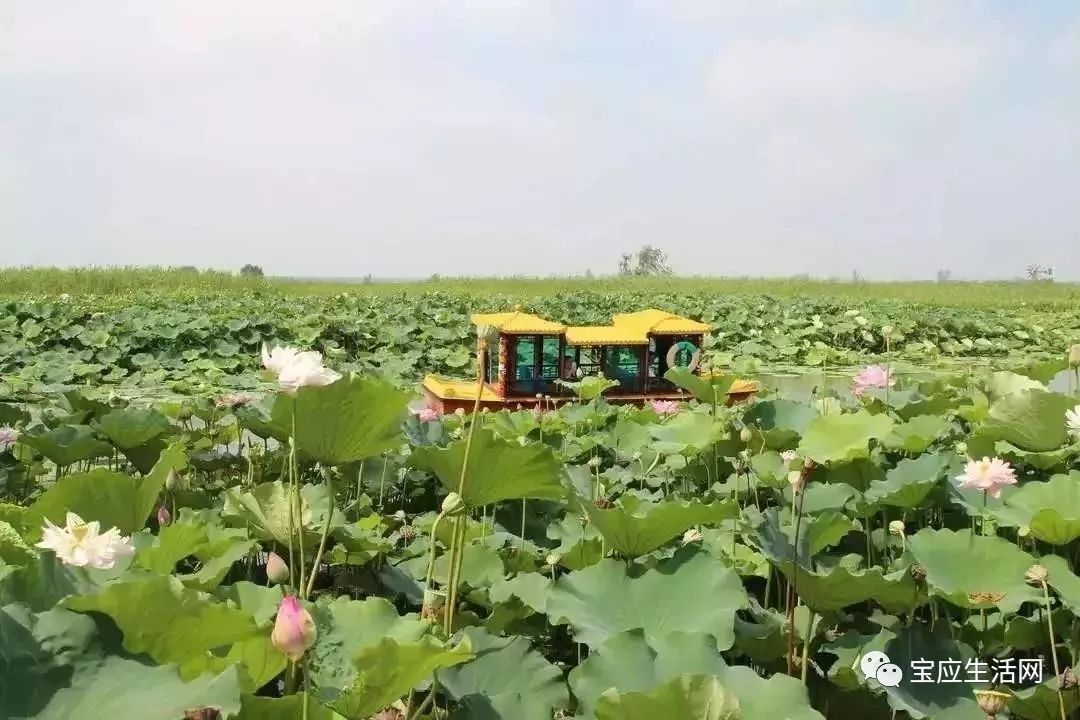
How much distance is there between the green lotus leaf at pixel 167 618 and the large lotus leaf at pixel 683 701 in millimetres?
371

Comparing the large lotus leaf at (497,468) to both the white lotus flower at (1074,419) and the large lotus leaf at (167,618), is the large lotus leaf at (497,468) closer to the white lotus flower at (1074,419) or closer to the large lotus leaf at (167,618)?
the large lotus leaf at (167,618)

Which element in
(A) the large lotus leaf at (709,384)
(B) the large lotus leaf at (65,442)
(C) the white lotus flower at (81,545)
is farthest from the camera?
(A) the large lotus leaf at (709,384)

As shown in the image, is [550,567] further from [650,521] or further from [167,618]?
[167,618]

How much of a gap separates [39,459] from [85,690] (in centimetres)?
211

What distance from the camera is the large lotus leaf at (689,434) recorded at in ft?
6.89

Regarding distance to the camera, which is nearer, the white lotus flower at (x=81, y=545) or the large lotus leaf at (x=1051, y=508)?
the white lotus flower at (x=81, y=545)

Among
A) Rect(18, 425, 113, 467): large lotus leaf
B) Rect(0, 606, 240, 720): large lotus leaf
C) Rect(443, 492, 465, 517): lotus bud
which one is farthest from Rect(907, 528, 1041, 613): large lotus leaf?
Rect(18, 425, 113, 467): large lotus leaf

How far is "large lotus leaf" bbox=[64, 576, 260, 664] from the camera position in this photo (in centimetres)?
79

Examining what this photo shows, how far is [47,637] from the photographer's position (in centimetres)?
78

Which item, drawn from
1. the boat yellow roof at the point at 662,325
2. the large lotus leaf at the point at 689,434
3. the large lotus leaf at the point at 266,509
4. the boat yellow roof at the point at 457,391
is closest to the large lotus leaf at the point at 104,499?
the large lotus leaf at the point at 266,509

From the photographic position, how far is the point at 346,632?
110 cm

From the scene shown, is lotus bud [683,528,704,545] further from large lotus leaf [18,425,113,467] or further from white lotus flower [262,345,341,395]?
large lotus leaf [18,425,113,467]

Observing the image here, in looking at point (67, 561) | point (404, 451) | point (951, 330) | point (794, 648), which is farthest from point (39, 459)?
point (951, 330)

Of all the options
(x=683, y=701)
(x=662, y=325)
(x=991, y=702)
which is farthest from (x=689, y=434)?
(x=662, y=325)
